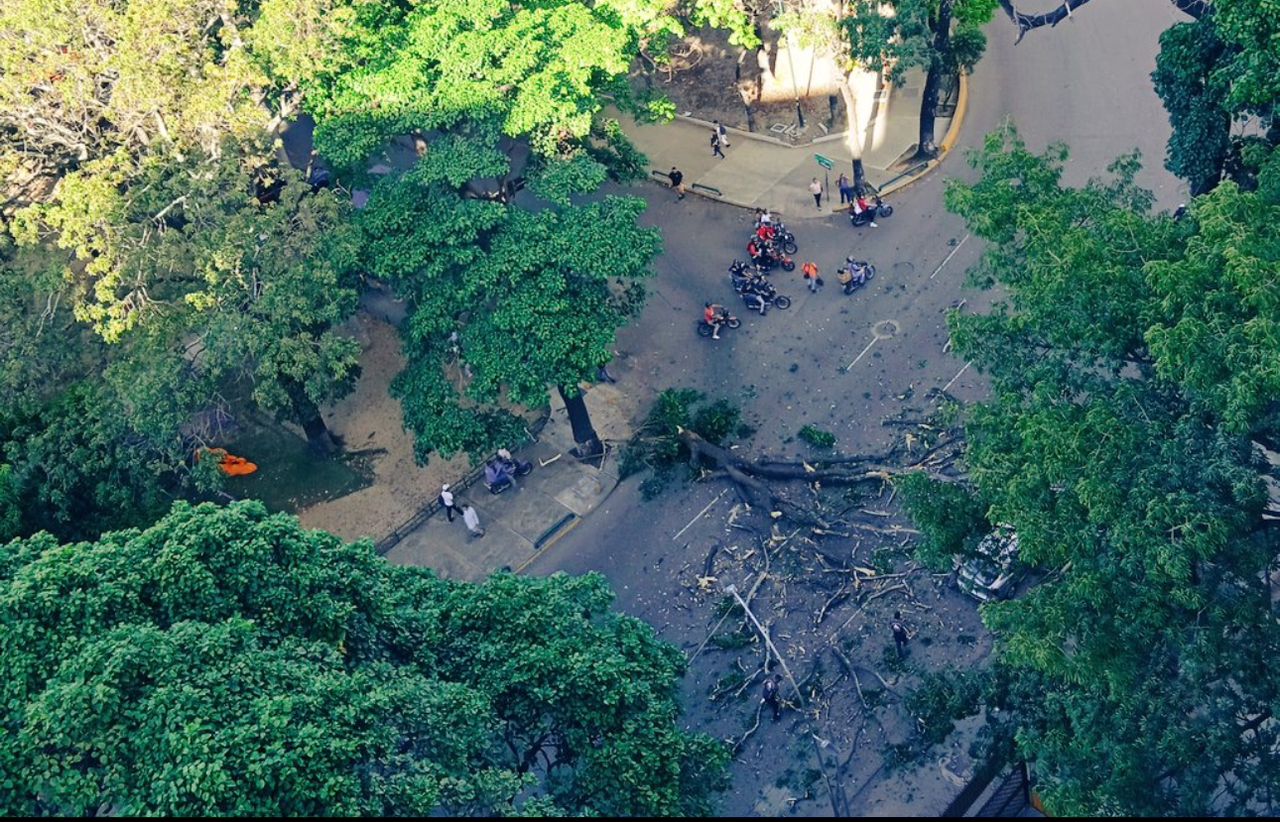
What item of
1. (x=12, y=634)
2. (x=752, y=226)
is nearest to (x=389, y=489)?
(x=752, y=226)

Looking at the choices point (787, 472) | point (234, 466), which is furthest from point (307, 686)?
point (234, 466)

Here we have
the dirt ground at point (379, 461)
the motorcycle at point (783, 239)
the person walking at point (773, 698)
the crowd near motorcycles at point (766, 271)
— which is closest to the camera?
the person walking at point (773, 698)

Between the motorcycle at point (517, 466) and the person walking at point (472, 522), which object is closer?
the person walking at point (472, 522)

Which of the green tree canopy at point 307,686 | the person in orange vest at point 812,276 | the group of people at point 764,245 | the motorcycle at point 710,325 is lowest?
the motorcycle at point 710,325

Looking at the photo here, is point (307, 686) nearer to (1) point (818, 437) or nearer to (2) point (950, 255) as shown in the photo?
(1) point (818, 437)

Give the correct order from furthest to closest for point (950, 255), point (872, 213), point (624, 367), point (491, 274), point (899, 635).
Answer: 1. point (872, 213)
2. point (950, 255)
3. point (624, 367)
4. point (491, 274)
5. point (899, 635)

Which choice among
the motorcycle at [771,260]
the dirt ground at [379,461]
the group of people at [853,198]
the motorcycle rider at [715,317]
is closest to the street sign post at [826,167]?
the group of people at [853,198]

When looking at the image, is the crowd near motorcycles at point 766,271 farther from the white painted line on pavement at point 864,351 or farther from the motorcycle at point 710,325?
the white painted line on pavement at point 864,351
